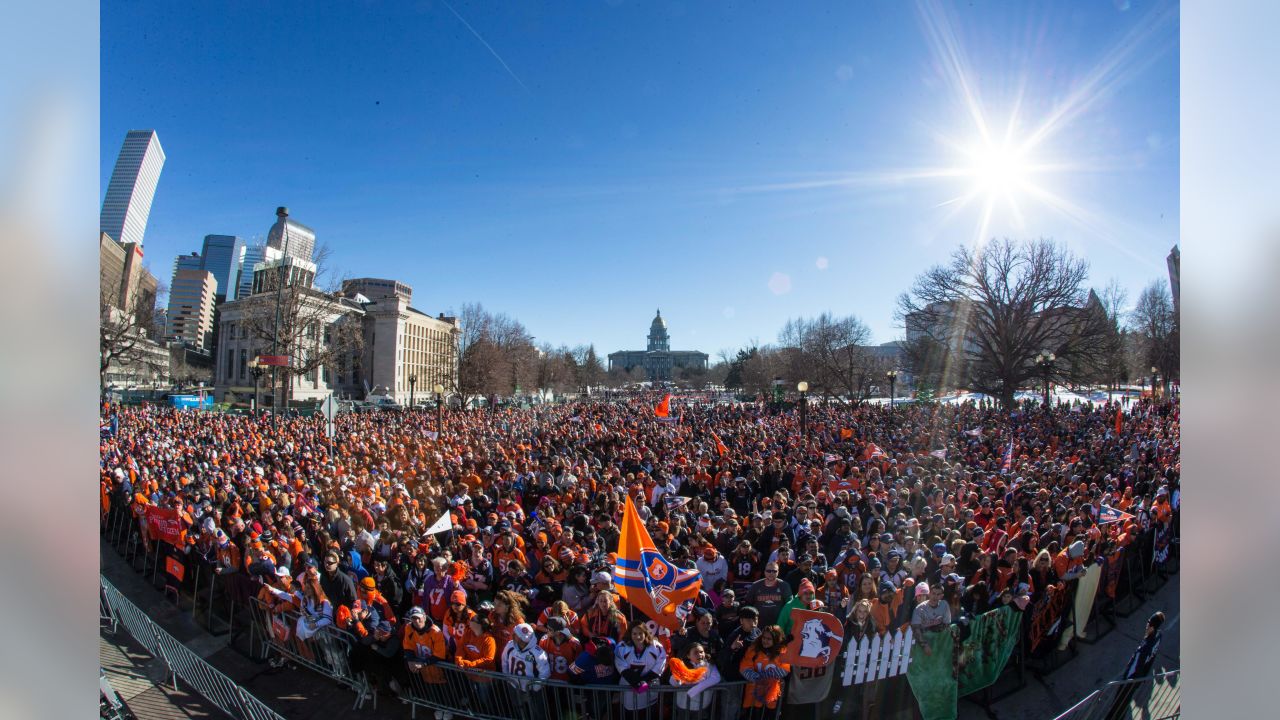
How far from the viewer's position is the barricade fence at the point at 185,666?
4.82 m

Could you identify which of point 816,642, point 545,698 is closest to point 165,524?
point 545,698

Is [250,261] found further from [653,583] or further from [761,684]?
[761,684]

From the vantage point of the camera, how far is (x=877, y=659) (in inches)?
190

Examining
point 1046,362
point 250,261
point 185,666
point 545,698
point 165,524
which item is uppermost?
point 250,261

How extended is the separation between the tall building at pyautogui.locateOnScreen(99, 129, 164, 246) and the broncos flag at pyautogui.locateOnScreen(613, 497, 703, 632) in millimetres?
4605

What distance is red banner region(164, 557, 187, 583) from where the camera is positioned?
24.6 ft

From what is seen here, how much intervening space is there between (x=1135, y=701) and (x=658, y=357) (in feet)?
544

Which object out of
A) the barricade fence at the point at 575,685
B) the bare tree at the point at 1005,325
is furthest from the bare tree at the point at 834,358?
the barricade fence at the point at 575,685

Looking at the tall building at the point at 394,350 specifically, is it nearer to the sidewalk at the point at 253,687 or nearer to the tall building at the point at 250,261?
the tall building at the point at 250,261

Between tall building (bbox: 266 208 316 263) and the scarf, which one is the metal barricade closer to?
the scarf

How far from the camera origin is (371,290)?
236ft
